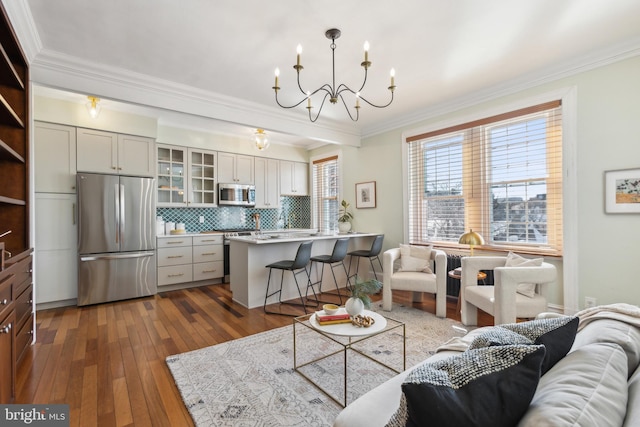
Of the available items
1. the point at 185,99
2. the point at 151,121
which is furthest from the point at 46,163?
the point at 185,99

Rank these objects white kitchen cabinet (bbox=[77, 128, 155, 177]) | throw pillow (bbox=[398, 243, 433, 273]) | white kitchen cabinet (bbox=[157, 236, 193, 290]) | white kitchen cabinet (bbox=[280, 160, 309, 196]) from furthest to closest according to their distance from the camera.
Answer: white kitchen cabinet (bbox=[280, 160, 309, 196]) < white kitchen cabinet (bbox=[157, 236, 193, 290]) < white kitchen cabinet (bbox=[77, 128, 155, 177]) < throw pillow (bbox=[398, 243, 433, 273])

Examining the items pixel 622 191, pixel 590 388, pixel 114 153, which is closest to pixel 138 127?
pixel 114 153

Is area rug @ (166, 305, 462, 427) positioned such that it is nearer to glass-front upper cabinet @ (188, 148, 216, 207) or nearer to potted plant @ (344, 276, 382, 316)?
potted plant @ (344, 276, 382, 316)

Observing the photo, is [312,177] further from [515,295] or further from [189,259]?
[515,295]

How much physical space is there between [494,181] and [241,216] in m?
4.43

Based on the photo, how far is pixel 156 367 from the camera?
2.31 m

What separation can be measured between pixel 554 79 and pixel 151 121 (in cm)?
514

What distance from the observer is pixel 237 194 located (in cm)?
557

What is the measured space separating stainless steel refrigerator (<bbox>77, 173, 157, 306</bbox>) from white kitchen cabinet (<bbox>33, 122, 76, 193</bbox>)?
6.8 inches

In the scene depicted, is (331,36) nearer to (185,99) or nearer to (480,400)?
(185,99)

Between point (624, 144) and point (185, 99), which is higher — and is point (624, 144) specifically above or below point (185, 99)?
below

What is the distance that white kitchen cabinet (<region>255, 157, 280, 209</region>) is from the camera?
5.94 meters

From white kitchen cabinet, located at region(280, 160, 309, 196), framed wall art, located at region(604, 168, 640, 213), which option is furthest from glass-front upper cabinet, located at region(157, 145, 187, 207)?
framed wall art, located at region(604, 168, 640, 213)

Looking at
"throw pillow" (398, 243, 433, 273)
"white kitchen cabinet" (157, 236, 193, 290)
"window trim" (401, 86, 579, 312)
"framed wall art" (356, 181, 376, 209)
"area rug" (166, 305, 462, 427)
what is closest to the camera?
"area rug" (166, 305, 462, 427)
